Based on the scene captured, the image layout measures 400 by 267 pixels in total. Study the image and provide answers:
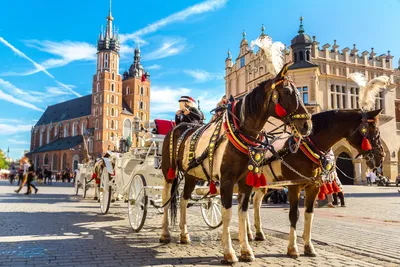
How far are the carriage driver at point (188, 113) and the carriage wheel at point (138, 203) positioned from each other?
1.50 m

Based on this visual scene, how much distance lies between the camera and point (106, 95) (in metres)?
82.7

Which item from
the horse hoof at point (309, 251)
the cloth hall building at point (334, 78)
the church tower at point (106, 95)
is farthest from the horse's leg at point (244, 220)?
the church tower at point (106, 95)

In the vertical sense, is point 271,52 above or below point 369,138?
above

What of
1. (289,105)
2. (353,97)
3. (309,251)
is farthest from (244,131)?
(353,97)

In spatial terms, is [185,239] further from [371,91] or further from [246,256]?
[371,91]

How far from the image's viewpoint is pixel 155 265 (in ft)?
14.3

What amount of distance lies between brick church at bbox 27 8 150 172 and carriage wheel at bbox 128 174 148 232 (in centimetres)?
7016

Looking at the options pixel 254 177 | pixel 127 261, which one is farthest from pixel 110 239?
pixel 254 177

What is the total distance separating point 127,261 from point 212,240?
2.04m

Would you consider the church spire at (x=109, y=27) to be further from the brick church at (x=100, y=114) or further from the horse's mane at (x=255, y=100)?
the horse's mane at (x=255, y=100)

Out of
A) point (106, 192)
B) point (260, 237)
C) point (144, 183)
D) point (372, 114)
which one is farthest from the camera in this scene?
point (106, 192)

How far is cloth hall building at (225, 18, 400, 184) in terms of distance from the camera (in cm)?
3136

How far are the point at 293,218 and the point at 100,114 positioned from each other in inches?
3217

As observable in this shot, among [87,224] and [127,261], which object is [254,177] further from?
[87,224]
